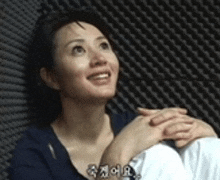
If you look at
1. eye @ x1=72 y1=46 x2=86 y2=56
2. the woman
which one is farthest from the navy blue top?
eye @ x1=72 y1=46 x2=86 y2=56

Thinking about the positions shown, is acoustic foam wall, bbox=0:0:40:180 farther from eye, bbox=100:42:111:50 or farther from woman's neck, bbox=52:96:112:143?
eye, bbox=100:42:111:50

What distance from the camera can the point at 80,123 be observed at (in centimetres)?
72

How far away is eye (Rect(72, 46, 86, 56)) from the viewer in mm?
655

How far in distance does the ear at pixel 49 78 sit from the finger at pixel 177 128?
12.0 inches

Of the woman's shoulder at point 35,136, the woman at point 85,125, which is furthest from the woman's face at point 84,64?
the woman's shoulder at point 35,136

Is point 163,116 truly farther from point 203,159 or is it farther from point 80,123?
point 80,123

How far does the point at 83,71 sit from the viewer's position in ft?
2.06

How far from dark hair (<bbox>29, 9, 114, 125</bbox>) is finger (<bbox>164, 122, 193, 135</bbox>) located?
0.31 meters

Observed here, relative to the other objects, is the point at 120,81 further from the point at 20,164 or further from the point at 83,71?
the point at 20,164

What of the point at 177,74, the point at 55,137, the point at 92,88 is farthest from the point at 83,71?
the point at 177,74

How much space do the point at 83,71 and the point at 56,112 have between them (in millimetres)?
246

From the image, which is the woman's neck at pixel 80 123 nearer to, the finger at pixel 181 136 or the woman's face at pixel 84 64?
the woman's face at pixel 84 64

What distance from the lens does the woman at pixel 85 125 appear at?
58 centimetres

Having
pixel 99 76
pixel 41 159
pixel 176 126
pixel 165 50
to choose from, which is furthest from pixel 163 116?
pixel 165 50
